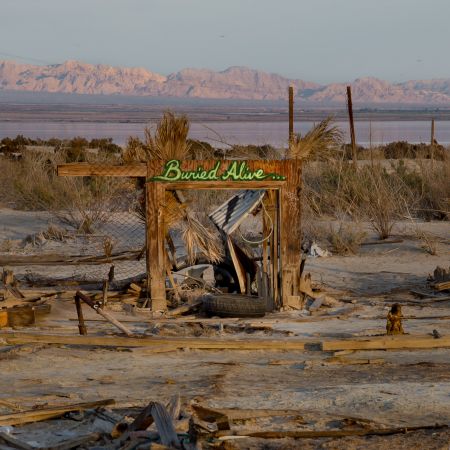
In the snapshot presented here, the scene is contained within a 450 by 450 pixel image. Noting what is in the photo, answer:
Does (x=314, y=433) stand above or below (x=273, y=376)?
above

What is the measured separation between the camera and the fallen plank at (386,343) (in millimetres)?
11984

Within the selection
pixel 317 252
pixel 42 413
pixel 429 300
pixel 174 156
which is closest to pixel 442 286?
pixel 429 300

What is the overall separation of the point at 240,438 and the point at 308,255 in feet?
41.0

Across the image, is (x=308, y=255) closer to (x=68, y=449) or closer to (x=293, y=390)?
(x=293, y=390)

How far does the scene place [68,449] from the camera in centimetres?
732

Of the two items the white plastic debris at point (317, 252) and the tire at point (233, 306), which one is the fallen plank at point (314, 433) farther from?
the white plastic debris at point (317, 252)

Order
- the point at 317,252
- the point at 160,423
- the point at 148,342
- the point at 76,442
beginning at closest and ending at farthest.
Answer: the point at 160,423 < the point at 76,442 < the point at 148,342 < the point at 317,252

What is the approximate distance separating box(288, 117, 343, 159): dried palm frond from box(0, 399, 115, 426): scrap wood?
25.3 ft

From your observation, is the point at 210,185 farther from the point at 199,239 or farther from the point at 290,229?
the point at 290,229

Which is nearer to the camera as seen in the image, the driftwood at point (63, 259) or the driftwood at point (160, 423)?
the driftwood at point (160, 423)

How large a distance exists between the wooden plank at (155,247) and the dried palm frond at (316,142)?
197 cm

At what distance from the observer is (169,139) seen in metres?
15.6

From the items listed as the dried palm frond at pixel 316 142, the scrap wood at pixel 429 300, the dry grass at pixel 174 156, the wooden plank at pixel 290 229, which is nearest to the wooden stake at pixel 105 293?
the dry grass at pixel 174 156

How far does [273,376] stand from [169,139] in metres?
5.68
